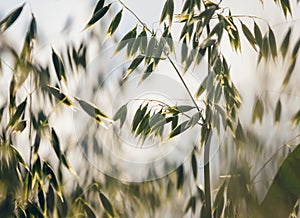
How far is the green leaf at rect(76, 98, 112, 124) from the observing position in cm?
135

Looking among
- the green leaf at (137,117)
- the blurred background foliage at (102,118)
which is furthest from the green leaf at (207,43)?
the green leaf at (137,117)

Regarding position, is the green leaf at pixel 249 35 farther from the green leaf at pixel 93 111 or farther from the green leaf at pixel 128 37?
the green leaf at pixel 93 111

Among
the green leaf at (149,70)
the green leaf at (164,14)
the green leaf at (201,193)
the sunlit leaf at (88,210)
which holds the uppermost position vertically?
the green leaf at (164,14)

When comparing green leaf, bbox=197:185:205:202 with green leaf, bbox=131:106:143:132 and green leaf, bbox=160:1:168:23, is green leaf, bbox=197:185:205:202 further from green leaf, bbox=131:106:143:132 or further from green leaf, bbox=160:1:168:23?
green leaf, bbox=160:1:168:23

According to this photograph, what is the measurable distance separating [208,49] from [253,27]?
13cm

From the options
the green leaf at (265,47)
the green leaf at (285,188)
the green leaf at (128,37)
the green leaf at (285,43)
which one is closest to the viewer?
the green leaf at (285,188)

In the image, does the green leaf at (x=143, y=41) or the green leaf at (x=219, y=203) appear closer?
the green leaf at (x=219, y=203)

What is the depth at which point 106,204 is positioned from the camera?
1.38 metres

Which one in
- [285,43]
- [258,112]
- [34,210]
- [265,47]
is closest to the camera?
[258,112]

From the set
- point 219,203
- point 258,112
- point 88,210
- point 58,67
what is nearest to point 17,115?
point 58,67

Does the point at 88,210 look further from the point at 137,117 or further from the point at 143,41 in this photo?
the point at 143,41

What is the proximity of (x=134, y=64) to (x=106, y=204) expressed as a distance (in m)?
0.35

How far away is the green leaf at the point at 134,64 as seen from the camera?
1408mm

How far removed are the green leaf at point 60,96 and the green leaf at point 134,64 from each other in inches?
5.8
